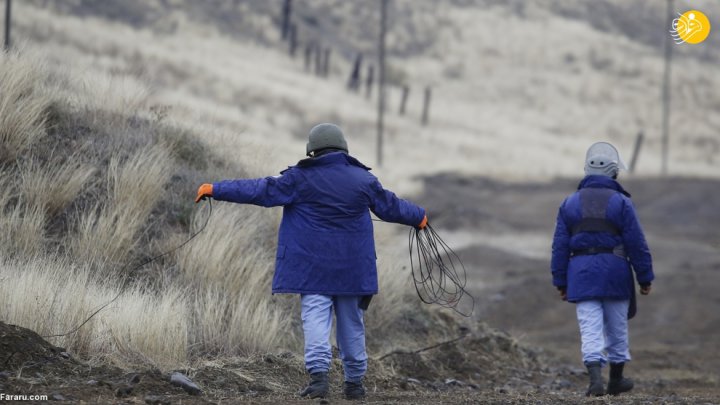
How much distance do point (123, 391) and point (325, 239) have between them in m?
1.53

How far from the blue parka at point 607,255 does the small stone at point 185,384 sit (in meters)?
2.96

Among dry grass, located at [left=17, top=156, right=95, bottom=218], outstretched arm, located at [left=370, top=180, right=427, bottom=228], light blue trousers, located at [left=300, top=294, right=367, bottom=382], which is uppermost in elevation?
dry grass, located at [left=17, top=156, right=95, bottom=218]

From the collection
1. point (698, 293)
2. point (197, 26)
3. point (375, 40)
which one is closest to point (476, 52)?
point (375, 40)

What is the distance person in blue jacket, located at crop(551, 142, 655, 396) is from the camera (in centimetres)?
785

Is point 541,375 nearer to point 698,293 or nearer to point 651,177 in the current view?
point 698,293

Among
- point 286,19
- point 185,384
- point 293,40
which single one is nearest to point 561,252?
point 185,384

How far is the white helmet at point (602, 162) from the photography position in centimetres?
815

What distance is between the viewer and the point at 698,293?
15961 mm

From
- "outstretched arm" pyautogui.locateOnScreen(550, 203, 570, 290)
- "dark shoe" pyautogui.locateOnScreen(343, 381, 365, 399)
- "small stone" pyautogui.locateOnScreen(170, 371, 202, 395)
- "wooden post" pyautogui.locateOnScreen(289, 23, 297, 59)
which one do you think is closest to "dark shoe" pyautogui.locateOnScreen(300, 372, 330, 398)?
"dark shoe" pyautogui.locateOnScreen(343, 381, 365, 399)

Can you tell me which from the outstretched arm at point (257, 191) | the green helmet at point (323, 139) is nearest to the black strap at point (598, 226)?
the green helmet at point (323, 139)

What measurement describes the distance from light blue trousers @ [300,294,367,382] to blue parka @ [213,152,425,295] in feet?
0.39

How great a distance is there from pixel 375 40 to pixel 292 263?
2352 inches

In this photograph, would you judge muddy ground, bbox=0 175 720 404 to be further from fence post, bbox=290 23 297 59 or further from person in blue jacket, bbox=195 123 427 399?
fence post, bbox=290 23 297 59

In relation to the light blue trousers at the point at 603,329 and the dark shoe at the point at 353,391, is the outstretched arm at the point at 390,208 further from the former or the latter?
the light blue trousers at the point at 603,329
